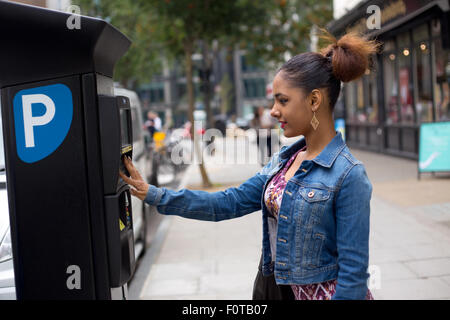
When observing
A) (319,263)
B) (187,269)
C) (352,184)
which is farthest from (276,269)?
(187,269)

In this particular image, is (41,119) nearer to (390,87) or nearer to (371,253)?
(371,253)

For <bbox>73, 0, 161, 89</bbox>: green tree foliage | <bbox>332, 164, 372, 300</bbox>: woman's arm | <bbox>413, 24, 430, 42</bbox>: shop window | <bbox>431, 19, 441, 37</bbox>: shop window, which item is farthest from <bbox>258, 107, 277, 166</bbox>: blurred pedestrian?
<bbox>332, 164, 372, 300</bbox>: woman's arm

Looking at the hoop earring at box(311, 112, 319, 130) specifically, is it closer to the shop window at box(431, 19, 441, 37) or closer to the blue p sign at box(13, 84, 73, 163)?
the blue p sign at box(13, 84, 73, 163)

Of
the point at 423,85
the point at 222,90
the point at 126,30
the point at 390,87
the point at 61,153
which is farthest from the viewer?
the point at 222,90

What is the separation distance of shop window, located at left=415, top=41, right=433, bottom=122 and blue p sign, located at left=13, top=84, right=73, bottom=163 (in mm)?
11446

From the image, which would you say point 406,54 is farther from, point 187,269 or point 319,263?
point 319,263

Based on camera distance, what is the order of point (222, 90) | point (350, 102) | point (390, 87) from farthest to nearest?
1. point (222, 90)
2. point (350, 102)
3. point (390, 87)

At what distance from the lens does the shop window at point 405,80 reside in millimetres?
13922

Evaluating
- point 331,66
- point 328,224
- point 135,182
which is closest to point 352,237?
point 328,224

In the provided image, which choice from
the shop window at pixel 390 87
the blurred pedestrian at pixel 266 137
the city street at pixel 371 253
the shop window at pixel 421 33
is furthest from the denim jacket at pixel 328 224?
the shop window at pixel 390 87

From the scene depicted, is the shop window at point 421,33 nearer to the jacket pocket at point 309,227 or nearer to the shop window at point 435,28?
the shop window at point 435,28

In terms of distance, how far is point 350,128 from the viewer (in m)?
19.6

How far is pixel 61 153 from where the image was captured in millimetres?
2312

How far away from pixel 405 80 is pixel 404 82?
7cm
